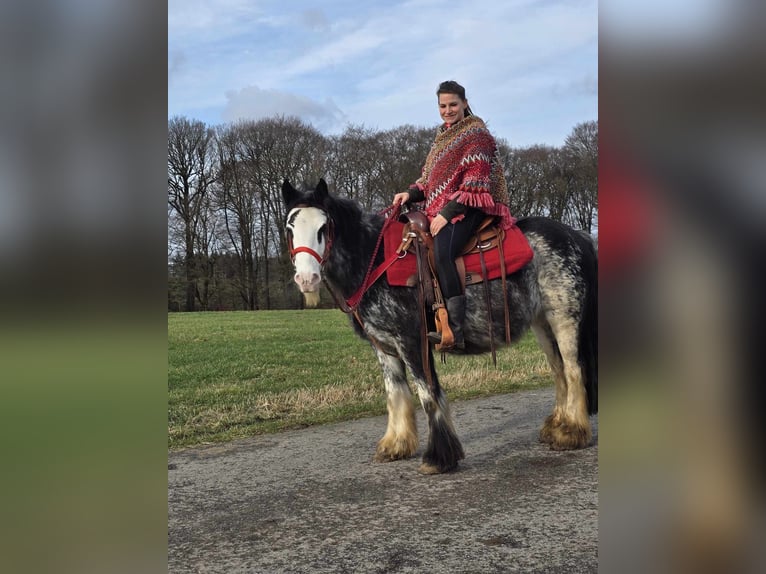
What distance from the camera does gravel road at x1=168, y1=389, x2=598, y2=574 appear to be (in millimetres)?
3391

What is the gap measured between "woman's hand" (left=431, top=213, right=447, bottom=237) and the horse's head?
2.74ft

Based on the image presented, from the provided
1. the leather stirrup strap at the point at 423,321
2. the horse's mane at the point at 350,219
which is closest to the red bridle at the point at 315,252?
the horse's mane at the point at 350,219

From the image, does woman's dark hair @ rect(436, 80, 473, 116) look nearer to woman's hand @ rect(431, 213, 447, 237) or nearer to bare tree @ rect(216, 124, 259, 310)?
woman's hand @ rect(431, 213, 447, 237)

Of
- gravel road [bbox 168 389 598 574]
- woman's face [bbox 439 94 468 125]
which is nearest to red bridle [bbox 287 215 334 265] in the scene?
woman's face [bbox 439 94 468 125]

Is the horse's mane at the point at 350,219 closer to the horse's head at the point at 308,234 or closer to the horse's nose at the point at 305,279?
the horse's head at the point at 308,234

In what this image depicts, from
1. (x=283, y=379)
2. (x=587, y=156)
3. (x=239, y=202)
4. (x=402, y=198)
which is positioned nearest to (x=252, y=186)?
(x=239, y=202)

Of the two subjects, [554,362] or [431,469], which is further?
[554,362]

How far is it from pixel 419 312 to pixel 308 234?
3.82 feet

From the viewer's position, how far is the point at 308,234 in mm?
4883

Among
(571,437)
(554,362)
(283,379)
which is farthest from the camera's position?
(283,379)

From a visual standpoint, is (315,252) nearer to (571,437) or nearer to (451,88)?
(451,88)
